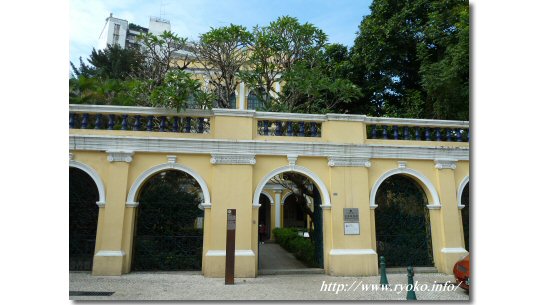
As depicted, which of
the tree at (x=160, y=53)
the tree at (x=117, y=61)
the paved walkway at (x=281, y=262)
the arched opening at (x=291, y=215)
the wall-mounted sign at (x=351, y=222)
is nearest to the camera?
the wall-mounted sign at (x=351, y=222)

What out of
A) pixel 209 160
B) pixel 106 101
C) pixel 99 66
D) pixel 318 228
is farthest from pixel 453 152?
pixel 99 66

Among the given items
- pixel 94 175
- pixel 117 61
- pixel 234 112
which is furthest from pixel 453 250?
pixel 117 61

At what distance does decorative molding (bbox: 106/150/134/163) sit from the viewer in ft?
19.5

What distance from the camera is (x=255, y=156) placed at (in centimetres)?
627

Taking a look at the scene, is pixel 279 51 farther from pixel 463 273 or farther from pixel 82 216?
pixel 463 273

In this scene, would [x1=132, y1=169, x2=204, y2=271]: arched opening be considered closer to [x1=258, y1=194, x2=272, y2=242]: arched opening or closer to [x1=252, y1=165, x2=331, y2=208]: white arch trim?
[x1=252, y1=165, x2=331, y2=208]: white arch trim

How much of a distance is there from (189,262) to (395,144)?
4.39 meters

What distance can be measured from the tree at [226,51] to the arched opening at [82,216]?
3734mm

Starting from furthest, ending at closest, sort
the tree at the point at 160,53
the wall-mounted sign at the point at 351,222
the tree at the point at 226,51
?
the tree at the point at 160,53, the tree at the point at 226,51, the wall-mounted sign at the point at 351,222

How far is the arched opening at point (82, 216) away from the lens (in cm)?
565

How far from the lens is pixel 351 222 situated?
6.20 m

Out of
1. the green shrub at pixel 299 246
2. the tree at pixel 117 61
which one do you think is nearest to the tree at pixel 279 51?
the green shrub at pixel 299 246

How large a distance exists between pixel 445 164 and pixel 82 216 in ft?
21.8

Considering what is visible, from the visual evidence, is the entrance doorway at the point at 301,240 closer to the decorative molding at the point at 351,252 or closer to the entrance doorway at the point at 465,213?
the decorative molding at the point at 351,252
